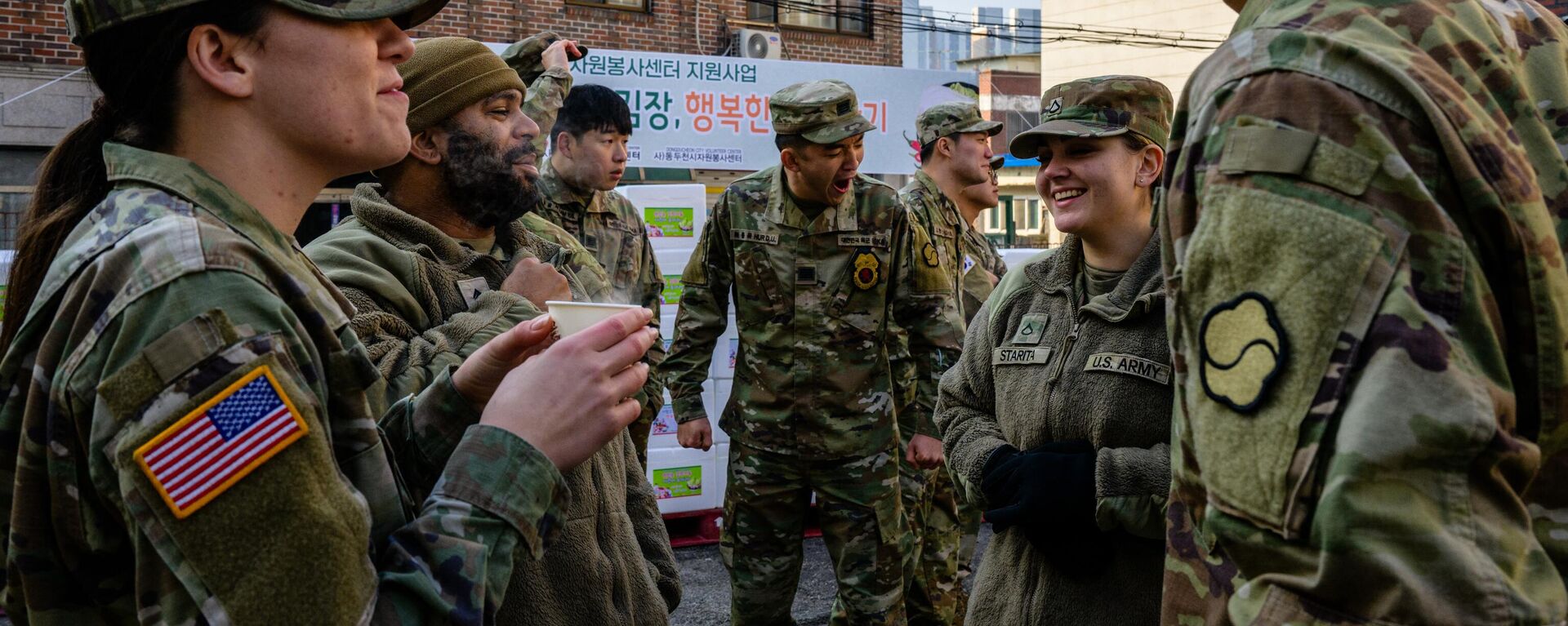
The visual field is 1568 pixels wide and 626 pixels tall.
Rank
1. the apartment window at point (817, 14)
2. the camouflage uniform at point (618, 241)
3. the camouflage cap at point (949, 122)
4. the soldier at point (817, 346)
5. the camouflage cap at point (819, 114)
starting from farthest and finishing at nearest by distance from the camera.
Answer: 1. the apartment window at point (817, 14)
2. the camouflage cap at point (949, 122)
3. the camouflage uniform at point (618, 241)
4. the camouflage cap at point (819, 114)
5. the soldier at point (817, 346)

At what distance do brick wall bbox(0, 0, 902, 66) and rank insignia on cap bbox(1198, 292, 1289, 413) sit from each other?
12.9 metres

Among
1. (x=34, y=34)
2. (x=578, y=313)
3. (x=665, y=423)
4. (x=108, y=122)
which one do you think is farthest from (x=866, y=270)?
(x=34, y=34)

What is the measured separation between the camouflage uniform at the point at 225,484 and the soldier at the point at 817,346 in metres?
3.37

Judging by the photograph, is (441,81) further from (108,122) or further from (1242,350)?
(1242,350)

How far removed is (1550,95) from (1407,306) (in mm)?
448

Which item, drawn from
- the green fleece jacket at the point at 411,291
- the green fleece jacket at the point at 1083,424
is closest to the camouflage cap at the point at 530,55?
the green fleece jacket at the point at 411,291

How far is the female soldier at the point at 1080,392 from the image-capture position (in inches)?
96.7

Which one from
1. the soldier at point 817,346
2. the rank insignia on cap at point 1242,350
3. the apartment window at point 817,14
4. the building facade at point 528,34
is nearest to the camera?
the rank insignia on cap at point 1242,350

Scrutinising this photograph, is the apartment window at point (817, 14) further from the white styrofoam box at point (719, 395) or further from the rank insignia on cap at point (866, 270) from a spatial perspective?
the rank insignia on cap at point (866, 270)

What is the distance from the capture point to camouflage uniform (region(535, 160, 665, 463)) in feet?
17.6

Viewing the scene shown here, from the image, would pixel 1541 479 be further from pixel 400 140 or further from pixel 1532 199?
pixel 400 140

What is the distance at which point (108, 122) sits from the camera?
1.36 m

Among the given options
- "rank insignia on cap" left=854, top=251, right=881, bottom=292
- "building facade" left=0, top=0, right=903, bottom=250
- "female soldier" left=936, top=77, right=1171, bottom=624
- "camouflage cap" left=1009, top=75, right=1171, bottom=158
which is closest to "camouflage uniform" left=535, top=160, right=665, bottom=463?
"rank insignia on cap" left=854, top=251, right=881, bottom=292

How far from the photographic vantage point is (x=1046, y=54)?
45875 millimetres
